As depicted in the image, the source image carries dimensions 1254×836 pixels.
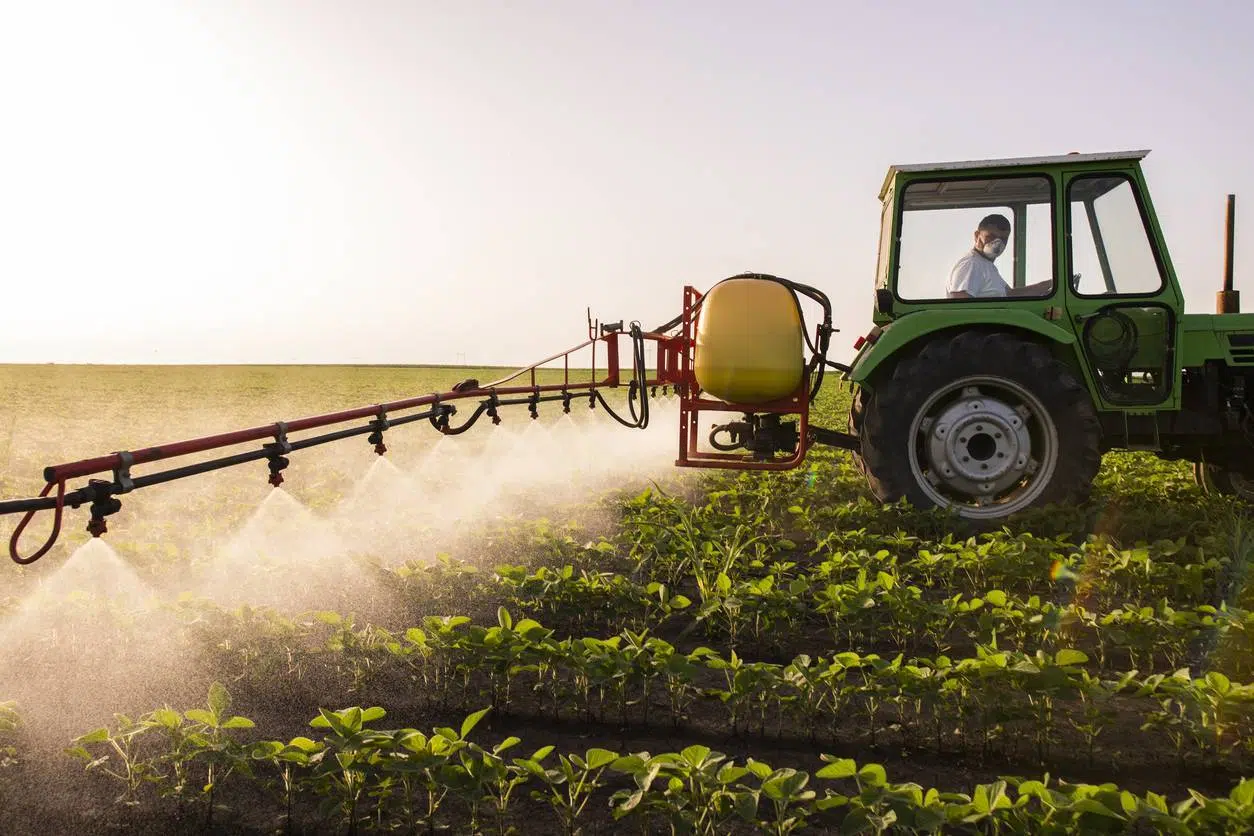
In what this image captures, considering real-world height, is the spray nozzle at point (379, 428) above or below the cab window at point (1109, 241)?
below

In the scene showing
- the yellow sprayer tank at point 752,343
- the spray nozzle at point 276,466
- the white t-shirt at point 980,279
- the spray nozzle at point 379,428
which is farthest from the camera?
the yellow sprayer tank at point 752,343

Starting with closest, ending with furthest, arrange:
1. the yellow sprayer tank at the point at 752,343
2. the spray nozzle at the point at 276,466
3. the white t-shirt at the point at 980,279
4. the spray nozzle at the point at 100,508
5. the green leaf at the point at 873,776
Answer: the green leaf at the point at 873,776, the spray nozzle at the point at 100,508, the spray nozzle at the point at 276,466, the white t-shirt at the point at 980,279, the yellow sprayer tank at the point at 752,343

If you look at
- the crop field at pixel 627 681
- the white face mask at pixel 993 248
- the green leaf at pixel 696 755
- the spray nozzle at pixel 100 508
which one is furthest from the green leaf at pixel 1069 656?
the white face mask at pixel 993 248

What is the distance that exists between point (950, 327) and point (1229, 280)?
229 centimetres

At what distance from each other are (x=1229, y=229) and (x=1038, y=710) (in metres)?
5.01

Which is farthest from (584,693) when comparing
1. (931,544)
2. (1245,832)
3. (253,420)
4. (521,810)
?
(253,420)

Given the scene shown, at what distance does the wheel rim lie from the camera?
5.16 m

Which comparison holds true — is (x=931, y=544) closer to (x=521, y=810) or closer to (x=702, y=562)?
(x=702, y=562)

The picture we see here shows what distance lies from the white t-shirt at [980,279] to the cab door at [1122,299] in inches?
15.6

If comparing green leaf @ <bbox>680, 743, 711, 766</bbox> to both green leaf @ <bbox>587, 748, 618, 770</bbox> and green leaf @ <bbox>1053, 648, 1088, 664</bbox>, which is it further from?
green leaf @ <bbox>1053, 648, 1088, 664</bbox>

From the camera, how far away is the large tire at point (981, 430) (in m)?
5.03

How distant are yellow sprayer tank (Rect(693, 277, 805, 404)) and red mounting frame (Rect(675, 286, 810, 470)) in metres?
0.10

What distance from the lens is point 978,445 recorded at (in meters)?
5.30

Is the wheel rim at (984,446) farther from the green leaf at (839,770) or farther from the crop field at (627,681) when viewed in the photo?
the green leaf at (839,770)
